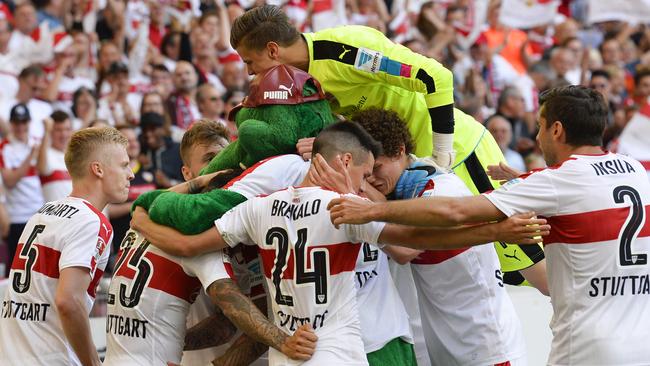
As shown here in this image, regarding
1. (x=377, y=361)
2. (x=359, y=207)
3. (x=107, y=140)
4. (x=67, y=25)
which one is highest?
(x=67, y=25)

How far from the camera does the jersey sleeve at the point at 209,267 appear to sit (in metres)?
5.36

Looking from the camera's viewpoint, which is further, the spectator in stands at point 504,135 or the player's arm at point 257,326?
the spectator in stands at point 504,135

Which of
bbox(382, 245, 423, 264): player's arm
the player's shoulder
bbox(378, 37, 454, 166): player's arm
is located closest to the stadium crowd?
bbox(378, 37, 454, 166): player's arm

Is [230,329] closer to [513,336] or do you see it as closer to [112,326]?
[112,326]

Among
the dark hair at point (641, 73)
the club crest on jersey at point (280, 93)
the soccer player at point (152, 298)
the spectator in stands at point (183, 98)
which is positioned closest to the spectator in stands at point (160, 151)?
the spectator in stands at point (183, 98)

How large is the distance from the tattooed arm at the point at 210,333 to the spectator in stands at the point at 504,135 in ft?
22.1

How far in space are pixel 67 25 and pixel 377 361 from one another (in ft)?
28.7

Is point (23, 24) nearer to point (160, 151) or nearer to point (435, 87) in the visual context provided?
point (160, 151)

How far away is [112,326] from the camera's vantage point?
5723 millimetres

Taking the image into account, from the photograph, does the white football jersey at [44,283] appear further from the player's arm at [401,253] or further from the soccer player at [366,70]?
the player's arm at [401,253]

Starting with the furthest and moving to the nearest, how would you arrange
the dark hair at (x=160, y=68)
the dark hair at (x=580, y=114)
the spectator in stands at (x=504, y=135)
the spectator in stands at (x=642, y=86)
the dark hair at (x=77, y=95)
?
the spectator in stands at (x=642, y=86), the dark hair at (x=160, y=68), the spectator in stands at (x=504, y=135), the dark hair at (x=77, y=95), the dark hair at (x=580, y=114)

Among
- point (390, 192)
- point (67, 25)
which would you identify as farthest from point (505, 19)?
point (390, 192)

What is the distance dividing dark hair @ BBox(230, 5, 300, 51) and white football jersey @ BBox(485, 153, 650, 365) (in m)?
1.79

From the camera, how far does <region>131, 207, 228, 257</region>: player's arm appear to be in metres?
5.34
